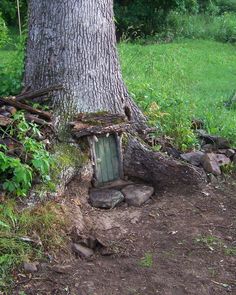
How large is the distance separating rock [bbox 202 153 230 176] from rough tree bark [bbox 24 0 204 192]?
29cm

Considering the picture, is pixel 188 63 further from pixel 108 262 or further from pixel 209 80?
pixel 108 262

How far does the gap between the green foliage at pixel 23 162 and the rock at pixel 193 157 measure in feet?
5.26

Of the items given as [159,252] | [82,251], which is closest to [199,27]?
[159,252]

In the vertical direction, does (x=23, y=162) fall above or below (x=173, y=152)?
above

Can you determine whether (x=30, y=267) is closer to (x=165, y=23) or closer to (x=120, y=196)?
(x=120, y=196)

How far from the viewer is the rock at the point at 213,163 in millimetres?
5742

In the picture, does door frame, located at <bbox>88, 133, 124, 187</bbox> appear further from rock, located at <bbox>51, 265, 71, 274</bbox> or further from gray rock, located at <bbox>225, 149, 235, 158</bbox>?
rock, located at <bbox>51, 265, 71, 274</bbox>

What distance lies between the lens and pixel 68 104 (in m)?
5.47

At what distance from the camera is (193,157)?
5859mm

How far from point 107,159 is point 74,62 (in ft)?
3.20

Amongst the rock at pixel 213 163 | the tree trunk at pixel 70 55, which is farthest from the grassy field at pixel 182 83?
the tree trunk at pixel 70 55

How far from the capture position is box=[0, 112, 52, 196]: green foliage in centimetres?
436

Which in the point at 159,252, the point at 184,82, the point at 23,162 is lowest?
the point at 184,82

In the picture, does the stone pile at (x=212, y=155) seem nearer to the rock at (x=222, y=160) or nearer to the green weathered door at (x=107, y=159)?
the rock at (x=222, y=160)
